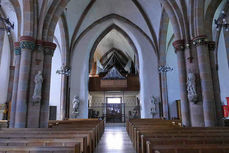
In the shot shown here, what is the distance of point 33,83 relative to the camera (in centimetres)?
834

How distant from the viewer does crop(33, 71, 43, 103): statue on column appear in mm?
8078

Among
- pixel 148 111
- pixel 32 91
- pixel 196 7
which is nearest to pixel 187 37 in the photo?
pixel 196 7

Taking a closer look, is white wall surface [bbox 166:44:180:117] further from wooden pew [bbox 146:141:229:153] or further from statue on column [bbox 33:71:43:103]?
wooden pew [bbox 146:141:229:153]

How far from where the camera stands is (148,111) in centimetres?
1658

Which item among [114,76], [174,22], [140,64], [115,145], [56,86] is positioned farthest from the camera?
[114,76]

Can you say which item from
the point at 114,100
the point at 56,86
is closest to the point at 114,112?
the point at 114,100

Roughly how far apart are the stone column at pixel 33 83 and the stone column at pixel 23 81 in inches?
7.4

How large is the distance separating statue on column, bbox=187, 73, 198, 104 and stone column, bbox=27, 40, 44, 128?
7.03 meters

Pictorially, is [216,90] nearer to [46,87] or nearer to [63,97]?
[46,87]

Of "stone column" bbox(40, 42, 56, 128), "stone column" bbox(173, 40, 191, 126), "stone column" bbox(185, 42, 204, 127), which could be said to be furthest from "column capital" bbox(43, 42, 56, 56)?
"stone column" bbox(185, 42, 204, 127)

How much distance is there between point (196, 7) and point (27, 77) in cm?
875

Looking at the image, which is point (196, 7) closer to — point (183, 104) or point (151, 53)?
point (183, 104)

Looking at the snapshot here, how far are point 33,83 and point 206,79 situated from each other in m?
8.00

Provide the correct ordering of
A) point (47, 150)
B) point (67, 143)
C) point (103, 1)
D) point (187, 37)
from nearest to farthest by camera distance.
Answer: point (47, 150) < point (67, 143) < point (187, 37) < point (103, 1)
